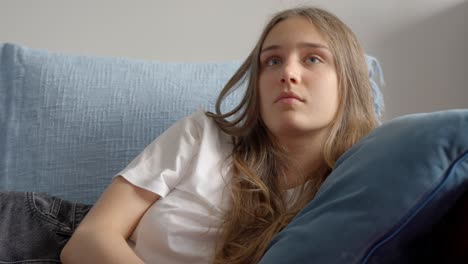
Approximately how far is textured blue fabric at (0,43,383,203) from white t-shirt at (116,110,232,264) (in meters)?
0.17

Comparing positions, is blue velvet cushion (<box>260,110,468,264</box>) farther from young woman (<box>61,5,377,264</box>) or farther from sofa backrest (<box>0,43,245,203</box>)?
sofa backrest (<box>0,43,245,203</box>)

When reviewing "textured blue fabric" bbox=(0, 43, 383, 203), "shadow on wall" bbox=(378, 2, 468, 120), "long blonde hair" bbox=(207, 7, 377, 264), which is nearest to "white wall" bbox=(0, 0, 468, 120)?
"shadow on wall" bbox=(378, 2, 468, 120)

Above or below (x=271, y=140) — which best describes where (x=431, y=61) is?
above

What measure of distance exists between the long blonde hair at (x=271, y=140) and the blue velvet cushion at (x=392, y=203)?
1.26 feet

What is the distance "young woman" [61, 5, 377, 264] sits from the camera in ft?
→ 3.25

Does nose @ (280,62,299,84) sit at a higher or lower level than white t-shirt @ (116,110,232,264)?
higher

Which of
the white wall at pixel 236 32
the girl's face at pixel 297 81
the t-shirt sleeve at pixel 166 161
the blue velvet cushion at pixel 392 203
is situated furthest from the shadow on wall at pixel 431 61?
the blue velvet cushion at pixel 392 203

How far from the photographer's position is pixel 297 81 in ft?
3.51

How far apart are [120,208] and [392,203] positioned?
60cm

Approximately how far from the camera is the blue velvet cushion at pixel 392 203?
0.54m

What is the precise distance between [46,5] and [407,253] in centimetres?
137

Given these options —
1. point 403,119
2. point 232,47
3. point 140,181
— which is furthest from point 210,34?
point 403,119

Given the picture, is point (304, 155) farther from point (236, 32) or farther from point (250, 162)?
point (236, 32)

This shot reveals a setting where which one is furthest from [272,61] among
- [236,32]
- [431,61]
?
[431,61]
